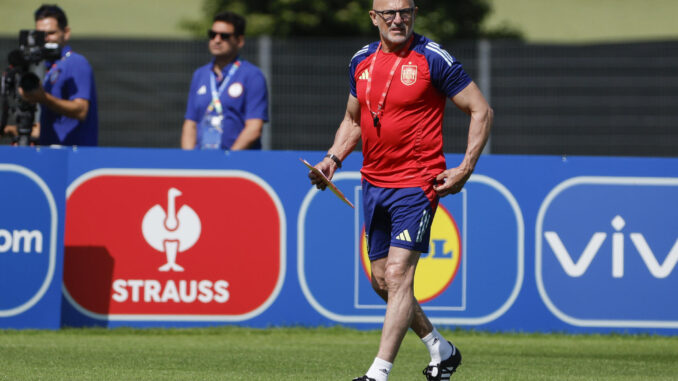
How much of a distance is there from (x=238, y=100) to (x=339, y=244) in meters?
1.50

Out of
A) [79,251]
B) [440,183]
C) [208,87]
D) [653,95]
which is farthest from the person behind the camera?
[653,95]

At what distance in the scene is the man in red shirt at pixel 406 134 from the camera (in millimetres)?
6961

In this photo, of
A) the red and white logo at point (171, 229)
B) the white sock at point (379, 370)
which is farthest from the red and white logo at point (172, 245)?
the white sock at point (379, 370)

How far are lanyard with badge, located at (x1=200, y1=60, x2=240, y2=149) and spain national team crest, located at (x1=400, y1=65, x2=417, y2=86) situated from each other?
4023 millimetres

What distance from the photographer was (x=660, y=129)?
1719 centimetres

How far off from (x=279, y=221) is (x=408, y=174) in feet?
11.6

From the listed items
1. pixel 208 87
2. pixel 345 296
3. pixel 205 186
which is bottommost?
pixel 345 296

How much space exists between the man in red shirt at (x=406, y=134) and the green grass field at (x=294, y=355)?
1152mm

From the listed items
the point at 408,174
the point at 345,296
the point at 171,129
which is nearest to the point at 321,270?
the point at 345,296

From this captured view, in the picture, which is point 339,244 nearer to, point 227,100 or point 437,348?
point 227,100

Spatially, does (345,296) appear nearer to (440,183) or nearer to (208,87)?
(208,87)

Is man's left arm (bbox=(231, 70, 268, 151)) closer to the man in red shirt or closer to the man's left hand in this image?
the man in red shirt

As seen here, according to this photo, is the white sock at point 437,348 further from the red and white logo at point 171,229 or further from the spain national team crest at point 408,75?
the red and white logo at point 171,229

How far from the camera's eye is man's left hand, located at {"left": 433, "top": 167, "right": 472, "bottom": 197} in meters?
6.88
